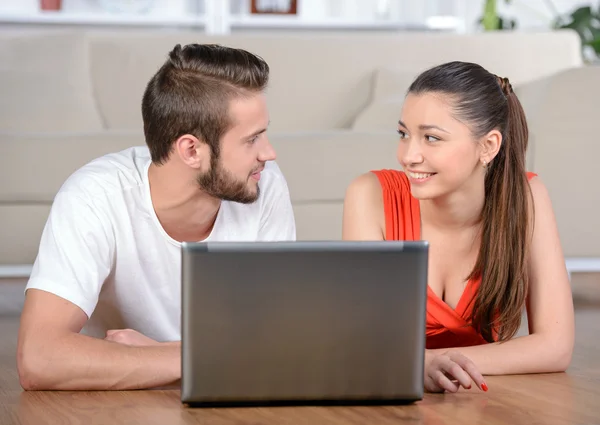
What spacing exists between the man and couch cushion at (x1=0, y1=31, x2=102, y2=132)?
1759mm

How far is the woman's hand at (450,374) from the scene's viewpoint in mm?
1339

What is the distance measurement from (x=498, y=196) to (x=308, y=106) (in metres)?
2.09

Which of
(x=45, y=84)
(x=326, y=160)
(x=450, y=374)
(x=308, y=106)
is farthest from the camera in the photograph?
(x=308, y=106)

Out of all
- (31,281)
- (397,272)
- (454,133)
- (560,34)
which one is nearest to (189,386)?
(397,272)

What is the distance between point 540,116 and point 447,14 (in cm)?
255

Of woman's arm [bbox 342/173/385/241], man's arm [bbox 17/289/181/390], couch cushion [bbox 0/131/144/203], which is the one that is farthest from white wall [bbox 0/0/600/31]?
man's arm [bbox 17/289/181/390]

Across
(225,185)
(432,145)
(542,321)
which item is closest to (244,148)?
(225,185)

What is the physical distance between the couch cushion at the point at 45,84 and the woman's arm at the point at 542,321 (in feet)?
6.94

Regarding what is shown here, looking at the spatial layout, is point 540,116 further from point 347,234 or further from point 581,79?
point 347,234

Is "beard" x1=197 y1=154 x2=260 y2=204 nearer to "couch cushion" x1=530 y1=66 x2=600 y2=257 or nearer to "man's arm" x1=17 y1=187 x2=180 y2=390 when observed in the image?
"man's arm" x1=17 y1=187 x2=180 y2=390

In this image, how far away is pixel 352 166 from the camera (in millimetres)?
3201

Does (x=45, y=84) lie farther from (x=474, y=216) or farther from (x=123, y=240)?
(x=474, y=216)

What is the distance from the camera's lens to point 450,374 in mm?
1364

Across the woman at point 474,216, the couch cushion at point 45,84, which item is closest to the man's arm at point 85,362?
the woman at point 474,216
